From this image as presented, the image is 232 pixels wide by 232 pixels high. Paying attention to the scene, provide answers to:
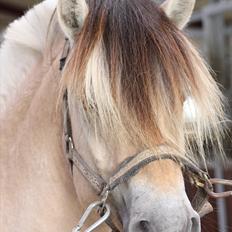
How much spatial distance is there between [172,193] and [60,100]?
0.55 metres

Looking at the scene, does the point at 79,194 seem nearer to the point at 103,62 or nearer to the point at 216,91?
the point at 103,62

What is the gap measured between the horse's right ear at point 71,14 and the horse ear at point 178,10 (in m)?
0.31

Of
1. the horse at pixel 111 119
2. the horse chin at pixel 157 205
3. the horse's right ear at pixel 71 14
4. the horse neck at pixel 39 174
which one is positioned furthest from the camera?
the horse neck at pixel 39 174

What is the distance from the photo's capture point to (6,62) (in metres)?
2.52

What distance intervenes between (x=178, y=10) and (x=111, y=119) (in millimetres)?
540

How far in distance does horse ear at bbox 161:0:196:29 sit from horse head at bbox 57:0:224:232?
3 centimetres

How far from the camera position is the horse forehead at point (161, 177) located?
189 cm

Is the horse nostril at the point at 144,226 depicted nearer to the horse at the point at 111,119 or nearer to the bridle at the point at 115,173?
the horse at the point at 111,119

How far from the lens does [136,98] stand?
2.00 m

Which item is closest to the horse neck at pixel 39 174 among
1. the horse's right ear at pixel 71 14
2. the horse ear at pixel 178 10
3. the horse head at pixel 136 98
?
the horse head at pixel 136 98

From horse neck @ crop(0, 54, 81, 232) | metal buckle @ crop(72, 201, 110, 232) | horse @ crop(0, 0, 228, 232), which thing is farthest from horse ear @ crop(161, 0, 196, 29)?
metal buckle @ crop(72, 201, 110, 232)

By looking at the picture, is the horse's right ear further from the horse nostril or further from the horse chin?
the horse nostril

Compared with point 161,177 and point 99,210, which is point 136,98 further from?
point 99,210

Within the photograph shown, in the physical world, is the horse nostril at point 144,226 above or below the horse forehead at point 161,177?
below
